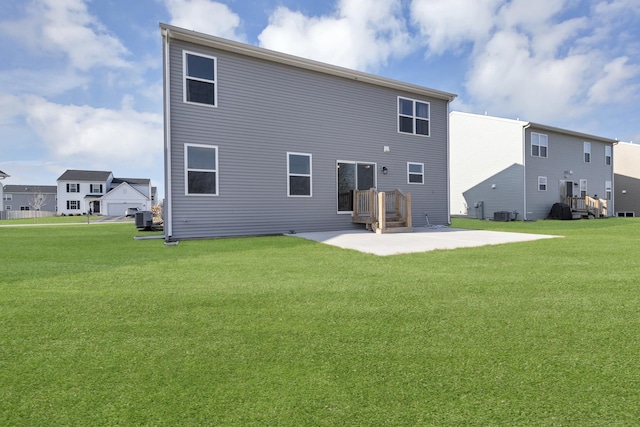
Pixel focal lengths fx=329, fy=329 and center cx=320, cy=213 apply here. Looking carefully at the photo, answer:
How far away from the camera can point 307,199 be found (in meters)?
10.6

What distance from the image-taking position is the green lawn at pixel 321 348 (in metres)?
1.60

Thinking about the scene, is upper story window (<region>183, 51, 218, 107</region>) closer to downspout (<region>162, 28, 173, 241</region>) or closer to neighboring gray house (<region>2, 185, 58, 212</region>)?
downspout (<region>162, 28, 173, 241</region>)

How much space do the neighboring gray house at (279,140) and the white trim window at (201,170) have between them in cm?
3

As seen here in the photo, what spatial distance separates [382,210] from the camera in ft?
32.8

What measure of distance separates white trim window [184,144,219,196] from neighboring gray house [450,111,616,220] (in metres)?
15.5

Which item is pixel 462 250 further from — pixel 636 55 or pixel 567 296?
pixel 636 55

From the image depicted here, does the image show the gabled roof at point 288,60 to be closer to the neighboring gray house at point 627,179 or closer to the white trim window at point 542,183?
the white trim window at point 542,183

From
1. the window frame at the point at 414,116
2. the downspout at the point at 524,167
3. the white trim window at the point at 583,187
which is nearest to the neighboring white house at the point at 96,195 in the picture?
the window frame at the point at 414,116

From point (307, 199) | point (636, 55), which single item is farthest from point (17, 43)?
point (636, 55)

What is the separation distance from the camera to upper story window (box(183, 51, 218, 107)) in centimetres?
891

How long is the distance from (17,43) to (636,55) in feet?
97.1

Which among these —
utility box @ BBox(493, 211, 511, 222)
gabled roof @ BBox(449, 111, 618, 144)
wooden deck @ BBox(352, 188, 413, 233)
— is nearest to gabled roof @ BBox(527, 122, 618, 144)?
gabled roof @ BBox(449, 111, 618, 144)

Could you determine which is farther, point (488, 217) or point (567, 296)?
point (488, 217)

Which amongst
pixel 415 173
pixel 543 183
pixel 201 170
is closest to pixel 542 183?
pixel 543 183
